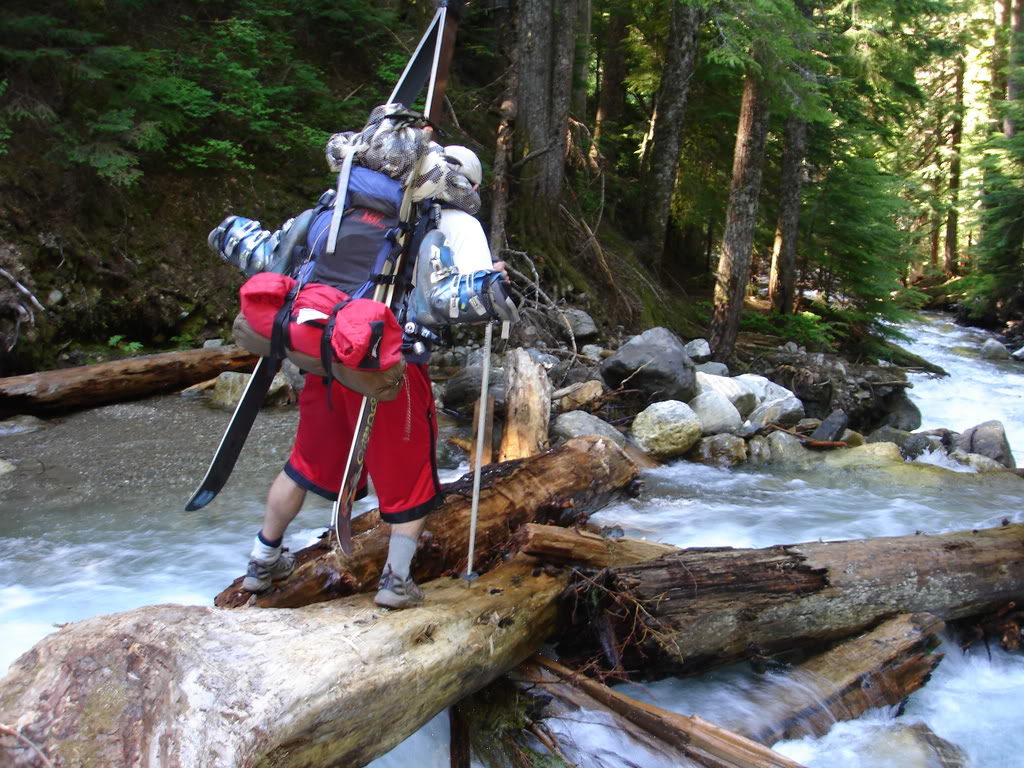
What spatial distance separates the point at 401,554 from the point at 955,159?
28.9 m

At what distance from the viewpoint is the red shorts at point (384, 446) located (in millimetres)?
3311

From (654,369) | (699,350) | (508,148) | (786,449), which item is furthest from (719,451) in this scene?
(508,148)

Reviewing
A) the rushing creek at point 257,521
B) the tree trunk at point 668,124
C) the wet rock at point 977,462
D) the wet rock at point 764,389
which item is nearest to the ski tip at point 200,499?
the rushing creek at point 257,521

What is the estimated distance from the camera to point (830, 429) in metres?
8.54

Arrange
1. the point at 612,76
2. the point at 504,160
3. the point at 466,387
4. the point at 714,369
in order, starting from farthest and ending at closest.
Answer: the point at 612,76 < the point at 504,160 < the point at 714,369 < the point at 466,387

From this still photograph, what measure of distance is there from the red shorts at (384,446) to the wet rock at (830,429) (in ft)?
20.6

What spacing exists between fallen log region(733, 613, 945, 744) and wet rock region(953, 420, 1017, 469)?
208 inches

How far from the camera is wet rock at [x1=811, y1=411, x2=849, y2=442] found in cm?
850

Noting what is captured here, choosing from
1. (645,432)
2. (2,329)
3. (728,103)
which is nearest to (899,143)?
(728,103)

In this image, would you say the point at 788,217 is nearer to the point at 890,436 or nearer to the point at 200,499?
the point at 890,436

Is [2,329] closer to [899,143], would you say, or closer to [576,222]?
[576,222]

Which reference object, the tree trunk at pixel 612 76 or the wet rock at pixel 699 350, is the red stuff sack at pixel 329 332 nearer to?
the wet rock at pixel 699 350

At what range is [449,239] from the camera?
3.39 meters

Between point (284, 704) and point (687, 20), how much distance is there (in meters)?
12.6
